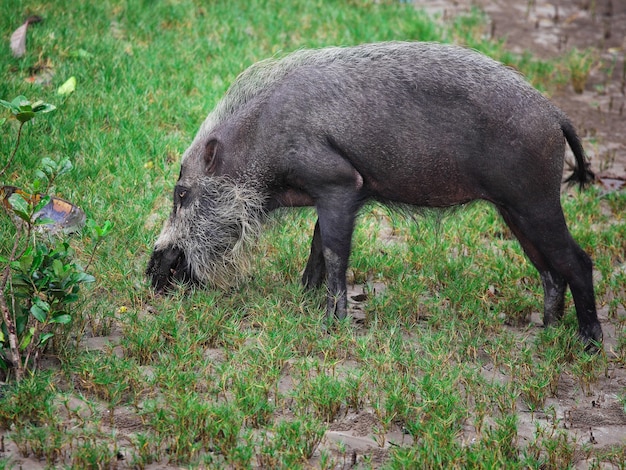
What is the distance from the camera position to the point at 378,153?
15.2 feet

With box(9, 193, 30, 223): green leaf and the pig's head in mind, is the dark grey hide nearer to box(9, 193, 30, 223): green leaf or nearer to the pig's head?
the pig's head

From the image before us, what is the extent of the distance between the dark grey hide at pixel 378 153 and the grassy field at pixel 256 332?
0.99 feet

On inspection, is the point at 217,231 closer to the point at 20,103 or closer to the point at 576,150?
the point at 20,103

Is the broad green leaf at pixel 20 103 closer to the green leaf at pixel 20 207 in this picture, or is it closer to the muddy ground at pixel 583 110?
the green leaf at pixel 20 207

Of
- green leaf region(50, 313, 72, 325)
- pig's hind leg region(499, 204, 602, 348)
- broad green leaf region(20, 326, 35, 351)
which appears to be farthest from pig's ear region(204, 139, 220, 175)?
pig's hind leg region(499, 204, 602, 348)

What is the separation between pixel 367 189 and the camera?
4797 millimetres

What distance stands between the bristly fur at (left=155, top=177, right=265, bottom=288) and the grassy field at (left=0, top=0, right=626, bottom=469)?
0.15m

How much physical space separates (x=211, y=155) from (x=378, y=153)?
3.13 ft

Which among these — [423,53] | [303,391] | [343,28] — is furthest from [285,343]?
[343,28]

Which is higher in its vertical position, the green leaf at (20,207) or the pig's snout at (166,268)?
the green leaf at (20,207)

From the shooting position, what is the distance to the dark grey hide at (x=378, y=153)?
455 centimetres

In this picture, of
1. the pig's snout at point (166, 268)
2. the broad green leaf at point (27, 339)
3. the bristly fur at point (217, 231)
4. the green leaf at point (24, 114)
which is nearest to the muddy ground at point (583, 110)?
the bristly fur at point (217, 231)

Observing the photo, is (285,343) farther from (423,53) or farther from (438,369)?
(423,53)

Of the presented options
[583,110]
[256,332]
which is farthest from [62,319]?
[583,110]
